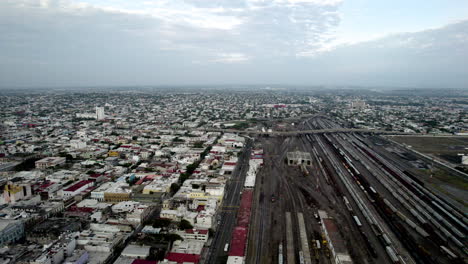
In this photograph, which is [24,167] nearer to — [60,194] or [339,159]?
[60,194]

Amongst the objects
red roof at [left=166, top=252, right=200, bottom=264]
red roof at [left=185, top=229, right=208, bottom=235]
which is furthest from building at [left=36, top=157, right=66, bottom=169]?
red roof at [left=166, top=252, right=200, bottom=264]

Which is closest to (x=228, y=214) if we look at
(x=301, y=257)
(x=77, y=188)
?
(x=301, y=257)

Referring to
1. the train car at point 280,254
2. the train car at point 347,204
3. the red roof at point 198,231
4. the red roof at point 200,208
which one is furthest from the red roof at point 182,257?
the train car at point 347,204

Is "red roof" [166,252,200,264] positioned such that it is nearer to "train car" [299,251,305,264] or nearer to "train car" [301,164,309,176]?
"train car" [299,251,305,264]

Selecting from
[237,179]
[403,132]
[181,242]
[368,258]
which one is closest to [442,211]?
[368,258]

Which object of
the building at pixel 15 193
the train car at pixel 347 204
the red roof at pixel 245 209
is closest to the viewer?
the red roof at pixel 245 209

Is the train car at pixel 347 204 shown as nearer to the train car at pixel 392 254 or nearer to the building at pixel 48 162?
the train car at pixel 392 254
